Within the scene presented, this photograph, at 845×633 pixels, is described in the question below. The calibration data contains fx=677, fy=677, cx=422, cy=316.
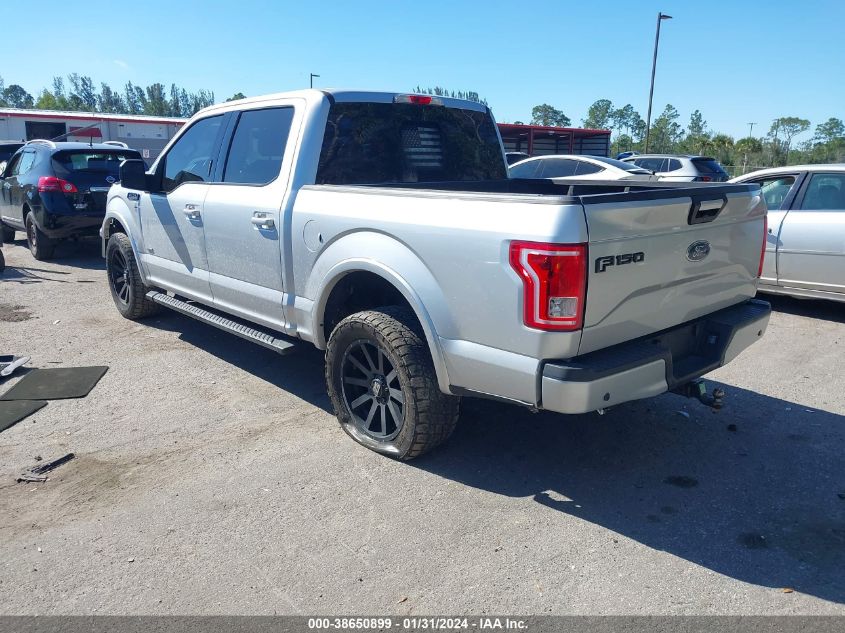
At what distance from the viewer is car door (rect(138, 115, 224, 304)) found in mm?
5363

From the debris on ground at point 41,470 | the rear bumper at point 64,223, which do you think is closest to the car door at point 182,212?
the debris on ground at point 41,470

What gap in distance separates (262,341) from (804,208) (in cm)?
586

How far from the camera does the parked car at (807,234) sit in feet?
22.4

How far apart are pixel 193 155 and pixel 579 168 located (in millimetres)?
9107

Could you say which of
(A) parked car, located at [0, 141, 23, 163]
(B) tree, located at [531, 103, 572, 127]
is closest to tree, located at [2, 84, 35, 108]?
(B) tree, located at [531, 103, 572, 127]

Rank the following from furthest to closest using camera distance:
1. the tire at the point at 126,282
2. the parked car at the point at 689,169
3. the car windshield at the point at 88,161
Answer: the parked car at the point at 689,169, the car windshield at the point at 88,161, the tire at the point at 126,282

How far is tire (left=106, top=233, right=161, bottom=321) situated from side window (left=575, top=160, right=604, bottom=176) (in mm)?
8753

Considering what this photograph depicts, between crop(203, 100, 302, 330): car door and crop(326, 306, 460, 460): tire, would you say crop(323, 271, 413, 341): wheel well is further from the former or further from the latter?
crop(203, 100, 302, 330): car door

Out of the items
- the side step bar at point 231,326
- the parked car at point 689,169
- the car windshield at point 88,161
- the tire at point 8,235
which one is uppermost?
the car windshield at point 88,161

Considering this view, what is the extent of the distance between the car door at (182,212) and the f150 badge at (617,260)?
11.1 feet

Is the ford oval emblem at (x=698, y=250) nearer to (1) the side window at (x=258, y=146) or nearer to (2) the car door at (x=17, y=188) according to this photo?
(1) the side window at (x=258, y=146)

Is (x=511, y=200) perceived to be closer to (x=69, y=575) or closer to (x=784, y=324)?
(x=69, y=575)

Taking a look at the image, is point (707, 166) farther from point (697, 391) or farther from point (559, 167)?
point (697, 391)

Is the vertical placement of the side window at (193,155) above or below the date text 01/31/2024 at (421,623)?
above
